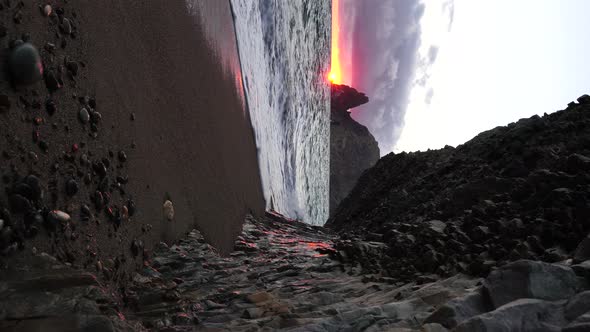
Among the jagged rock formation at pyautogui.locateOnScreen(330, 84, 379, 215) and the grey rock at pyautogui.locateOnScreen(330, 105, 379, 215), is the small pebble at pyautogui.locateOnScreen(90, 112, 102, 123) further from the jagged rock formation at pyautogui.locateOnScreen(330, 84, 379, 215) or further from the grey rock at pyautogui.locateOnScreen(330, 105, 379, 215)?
the grey rock at pyautogui.locateOnScreen(330, 105, 379, 215)

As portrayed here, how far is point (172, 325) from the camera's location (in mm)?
1562

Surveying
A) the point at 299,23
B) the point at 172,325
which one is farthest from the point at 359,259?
the point at 299,23

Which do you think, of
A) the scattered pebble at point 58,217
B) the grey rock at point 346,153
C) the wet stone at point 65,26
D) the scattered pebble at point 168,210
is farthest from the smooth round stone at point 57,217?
the grey rock at point 346,153

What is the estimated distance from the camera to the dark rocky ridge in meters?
1.83

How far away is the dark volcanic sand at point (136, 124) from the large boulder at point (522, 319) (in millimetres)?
1242

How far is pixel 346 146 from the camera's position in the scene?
2341 centimetres

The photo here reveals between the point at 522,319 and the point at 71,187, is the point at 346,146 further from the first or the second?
the point at 522,319

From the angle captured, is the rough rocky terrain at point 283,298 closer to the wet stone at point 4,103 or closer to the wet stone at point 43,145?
the wet stone at point 43,145

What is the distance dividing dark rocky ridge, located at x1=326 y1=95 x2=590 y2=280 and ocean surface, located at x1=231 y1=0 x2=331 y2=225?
2.91 meters

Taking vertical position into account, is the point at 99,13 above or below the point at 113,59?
above

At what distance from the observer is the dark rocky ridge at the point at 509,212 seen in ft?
6.00

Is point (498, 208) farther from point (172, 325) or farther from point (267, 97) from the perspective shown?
point (267, 97)

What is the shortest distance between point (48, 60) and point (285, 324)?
1.23 meters

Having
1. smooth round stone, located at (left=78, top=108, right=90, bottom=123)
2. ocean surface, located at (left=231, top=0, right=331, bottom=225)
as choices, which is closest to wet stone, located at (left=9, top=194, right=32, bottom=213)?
smooth round stone, located at (left=78, top=108, right=90, bottom=123)
